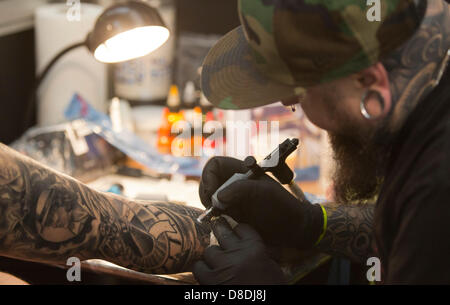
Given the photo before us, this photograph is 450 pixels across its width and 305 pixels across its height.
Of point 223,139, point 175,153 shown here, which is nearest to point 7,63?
point 175,153

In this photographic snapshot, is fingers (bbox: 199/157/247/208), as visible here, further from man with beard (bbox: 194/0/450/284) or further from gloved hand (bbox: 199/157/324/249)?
man with beard (bbox: 194/0/450/284)

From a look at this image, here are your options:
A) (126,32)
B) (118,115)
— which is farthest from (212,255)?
(118,115)

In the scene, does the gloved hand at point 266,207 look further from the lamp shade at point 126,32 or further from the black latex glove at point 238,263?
the lamp shade at point 126,32

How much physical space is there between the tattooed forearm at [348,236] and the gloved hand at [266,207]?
41 mm

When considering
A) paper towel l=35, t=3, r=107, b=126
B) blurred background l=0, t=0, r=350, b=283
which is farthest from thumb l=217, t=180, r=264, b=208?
paper towel l=35, t=3, r=107, b=126

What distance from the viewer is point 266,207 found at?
1.22 m

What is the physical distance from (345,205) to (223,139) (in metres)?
0.78

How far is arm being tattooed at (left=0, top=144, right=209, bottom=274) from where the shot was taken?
3.15ft

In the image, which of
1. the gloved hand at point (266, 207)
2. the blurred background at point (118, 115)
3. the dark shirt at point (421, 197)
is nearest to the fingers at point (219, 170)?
the gloved hand at point (266, 207)

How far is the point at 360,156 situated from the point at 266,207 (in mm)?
272
